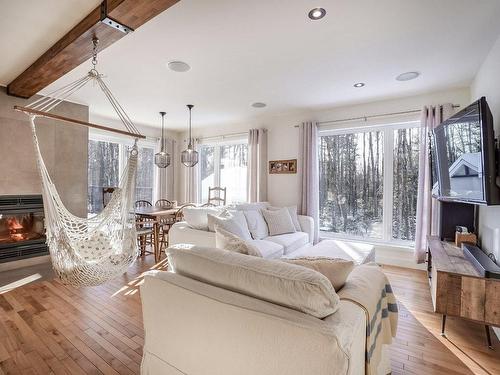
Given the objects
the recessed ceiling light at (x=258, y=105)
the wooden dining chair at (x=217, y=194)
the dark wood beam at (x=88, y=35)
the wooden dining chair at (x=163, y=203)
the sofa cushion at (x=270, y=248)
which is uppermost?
the recessed ceiling light at (x=258, y=105)

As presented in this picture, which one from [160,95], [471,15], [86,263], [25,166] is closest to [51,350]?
[86,263]

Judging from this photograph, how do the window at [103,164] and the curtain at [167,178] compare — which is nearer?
the window at [103,164]

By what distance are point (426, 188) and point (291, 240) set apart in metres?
1.95

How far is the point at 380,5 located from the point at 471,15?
74cm

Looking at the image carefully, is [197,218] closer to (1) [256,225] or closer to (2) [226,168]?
(1) [256,225]

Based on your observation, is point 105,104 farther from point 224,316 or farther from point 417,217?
point 417,217

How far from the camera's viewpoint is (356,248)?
3.06 meters

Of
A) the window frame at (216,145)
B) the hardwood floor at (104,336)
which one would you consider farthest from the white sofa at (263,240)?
the window frame at (216,145)

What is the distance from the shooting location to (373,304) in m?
1.25

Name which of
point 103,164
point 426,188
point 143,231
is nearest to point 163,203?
point 103,164

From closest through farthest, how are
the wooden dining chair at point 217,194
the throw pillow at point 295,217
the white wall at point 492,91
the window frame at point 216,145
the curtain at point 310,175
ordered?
the white wall at point 492,91, the throw pillow at point 295,217, the curtain at point 310,175, the wooden dining chair at point 217,194, the window frame at point 216,145

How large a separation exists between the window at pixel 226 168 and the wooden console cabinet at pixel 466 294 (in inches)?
153

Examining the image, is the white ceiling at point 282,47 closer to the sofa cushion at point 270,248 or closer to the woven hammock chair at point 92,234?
the woven hammock chair at point 92,234

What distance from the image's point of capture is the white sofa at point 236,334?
3.08 ft
